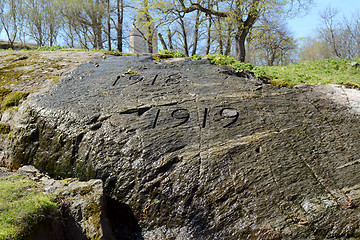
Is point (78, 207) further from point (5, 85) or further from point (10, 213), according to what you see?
point (5, 85)

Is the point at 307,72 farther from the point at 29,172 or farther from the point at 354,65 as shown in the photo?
the point at 29,172

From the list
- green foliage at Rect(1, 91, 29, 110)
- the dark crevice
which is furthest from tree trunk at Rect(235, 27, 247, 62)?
the dark crevice

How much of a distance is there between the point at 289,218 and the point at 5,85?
7.29 metres

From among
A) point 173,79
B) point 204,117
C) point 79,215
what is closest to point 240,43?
point 173,79

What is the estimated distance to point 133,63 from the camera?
24.2ft

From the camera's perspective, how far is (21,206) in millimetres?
3131

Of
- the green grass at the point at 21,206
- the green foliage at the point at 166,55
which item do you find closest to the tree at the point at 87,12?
the green foliage at the point at 166,55

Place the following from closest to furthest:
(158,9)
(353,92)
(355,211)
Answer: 1. (355,211)
2. (353,92)
3. (158,9)

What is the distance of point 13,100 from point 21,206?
391cm

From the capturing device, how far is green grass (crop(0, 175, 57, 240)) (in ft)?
9.05

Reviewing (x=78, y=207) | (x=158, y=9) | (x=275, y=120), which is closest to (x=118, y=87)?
(x=78, y=207)

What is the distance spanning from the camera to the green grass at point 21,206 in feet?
9.05

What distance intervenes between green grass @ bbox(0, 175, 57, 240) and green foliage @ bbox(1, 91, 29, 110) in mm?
2707

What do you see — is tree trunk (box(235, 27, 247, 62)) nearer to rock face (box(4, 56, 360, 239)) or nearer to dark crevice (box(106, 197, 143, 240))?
rock face (box(4, 56, 360, 239))
